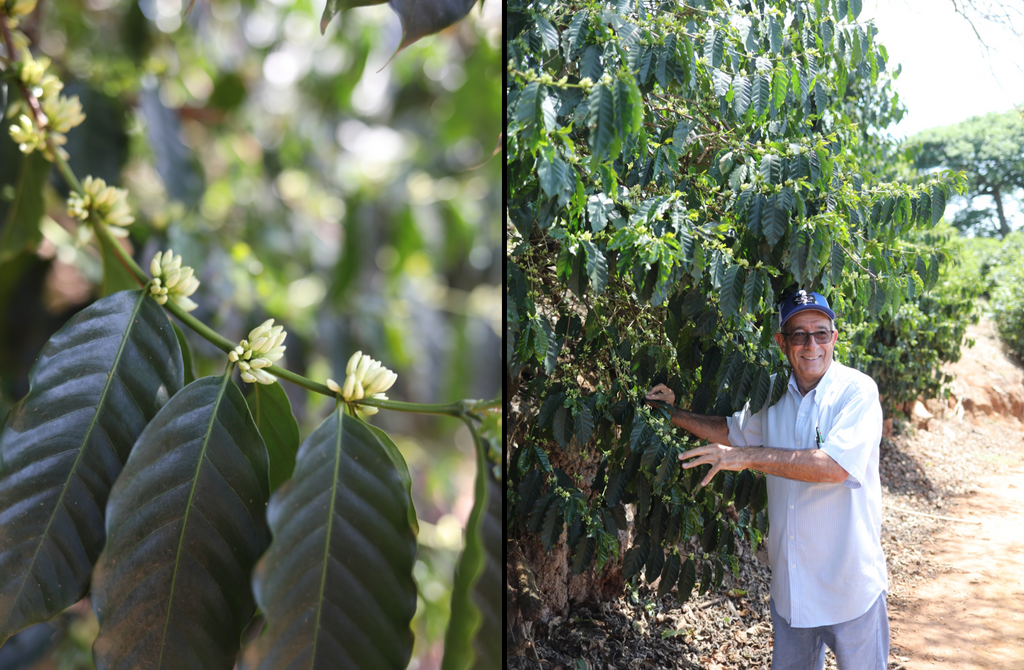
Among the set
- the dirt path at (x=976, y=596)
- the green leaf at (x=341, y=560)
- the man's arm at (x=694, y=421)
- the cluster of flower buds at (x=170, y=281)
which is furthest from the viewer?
the man's arm at (x=694, y=421)

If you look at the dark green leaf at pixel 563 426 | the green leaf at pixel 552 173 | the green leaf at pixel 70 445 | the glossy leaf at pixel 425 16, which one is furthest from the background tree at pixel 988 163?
the green leaf at pixel 70 445

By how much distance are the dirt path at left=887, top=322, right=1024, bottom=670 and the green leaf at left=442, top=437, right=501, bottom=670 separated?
2.32ft

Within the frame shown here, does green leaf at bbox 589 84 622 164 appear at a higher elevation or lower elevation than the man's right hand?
higher

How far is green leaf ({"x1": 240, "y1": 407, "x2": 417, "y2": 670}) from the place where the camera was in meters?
0.46

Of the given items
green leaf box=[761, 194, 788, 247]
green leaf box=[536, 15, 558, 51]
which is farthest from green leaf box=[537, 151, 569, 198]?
green leaf box=[761, 194, 788, 247]

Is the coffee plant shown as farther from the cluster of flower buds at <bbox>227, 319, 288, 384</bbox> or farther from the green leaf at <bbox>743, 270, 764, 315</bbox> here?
the cluster of flower buds at <bbox>227, 319, 288, 384</bbox>

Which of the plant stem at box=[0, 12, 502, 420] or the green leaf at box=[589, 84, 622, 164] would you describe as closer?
the plant stem at box=[0, 12, 502, 420]

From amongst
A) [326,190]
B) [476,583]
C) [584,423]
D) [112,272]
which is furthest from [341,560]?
[326,190]

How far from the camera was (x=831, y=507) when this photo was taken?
991 millimetres

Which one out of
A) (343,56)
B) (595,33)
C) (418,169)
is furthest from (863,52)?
(343,56)

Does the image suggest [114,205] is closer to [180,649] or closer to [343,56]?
[180,649]

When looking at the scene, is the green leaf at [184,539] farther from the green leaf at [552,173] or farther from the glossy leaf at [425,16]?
the green leaf at [552,173]

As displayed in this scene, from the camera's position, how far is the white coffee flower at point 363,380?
0.53 meters

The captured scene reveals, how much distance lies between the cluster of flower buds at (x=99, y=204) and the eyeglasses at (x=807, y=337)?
2.77 feet
